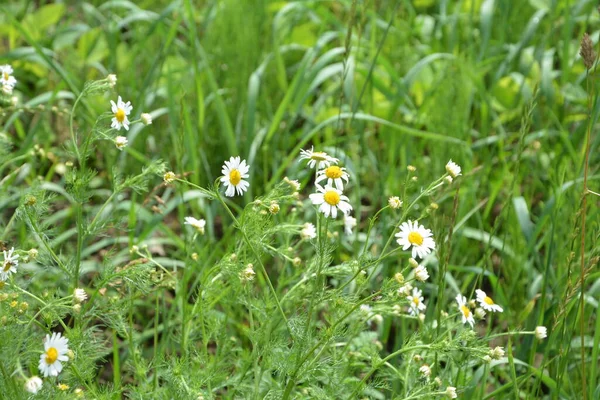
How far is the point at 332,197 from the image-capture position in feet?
4.36

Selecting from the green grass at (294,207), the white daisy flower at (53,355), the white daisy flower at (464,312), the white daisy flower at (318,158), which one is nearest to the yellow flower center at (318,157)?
the white daisy flower at (318,158)

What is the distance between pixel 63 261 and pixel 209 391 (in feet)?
1.42

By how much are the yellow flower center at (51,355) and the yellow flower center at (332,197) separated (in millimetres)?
493

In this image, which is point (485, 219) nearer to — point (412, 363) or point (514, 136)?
point (514, 136)

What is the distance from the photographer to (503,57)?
2873 millimetres

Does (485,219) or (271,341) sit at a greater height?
(485,219)

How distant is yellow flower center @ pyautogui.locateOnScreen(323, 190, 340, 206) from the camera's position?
1.33 meters

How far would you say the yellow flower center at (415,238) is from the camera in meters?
1.36

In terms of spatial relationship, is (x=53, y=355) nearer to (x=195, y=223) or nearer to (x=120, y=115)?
(x=195, y=223)

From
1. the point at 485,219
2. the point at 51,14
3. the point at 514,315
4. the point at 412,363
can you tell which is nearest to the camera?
the point at 412,363

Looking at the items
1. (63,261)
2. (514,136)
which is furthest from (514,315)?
(63,261)

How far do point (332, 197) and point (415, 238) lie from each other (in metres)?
0.16

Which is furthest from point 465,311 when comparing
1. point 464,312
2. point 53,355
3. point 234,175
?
point 53,355

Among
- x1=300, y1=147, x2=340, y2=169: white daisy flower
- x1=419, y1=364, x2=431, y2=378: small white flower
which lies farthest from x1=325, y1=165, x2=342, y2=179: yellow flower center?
x1=419, y1=364, x2=431, y2=378: small white flower
